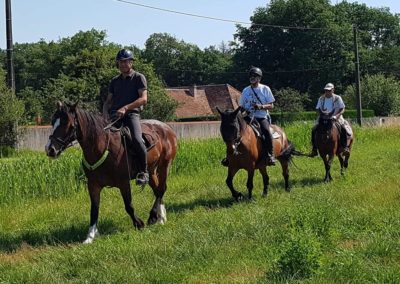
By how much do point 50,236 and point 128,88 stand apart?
2.54 metres

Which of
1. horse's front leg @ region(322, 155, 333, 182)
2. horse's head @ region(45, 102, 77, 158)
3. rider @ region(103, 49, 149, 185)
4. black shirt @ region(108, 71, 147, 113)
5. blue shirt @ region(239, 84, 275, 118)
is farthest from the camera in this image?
horse's front leg @ region(322, 155, 333, 182)

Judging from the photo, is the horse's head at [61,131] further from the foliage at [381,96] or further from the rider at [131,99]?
the foliage at [381,96]

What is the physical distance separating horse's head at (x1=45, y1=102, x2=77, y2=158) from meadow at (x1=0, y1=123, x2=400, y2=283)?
4.35 feet

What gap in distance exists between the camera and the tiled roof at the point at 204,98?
69000mm

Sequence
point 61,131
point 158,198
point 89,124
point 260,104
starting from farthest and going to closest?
point 260,104, point 158,198, point 89,124, point 61,131

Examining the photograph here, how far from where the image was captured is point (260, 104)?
38.1ft

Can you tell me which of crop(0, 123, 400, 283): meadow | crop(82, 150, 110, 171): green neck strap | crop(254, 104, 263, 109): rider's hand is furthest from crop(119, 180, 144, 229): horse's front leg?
crop(254, 104, 263, 109): rider's hand

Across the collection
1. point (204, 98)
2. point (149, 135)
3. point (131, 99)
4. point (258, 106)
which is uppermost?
point (204, 98)

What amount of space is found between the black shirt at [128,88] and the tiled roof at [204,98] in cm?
5819

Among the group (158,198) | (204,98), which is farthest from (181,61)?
(158,198)

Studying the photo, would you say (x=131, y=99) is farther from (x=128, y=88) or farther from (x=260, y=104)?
(x=260, y=104)

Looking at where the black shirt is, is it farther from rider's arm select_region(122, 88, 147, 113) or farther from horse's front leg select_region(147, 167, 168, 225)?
horse's front leg select_region(147, 167, 168, 225)

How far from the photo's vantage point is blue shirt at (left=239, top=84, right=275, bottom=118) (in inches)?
456

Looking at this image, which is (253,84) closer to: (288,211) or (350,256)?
(288,211)
